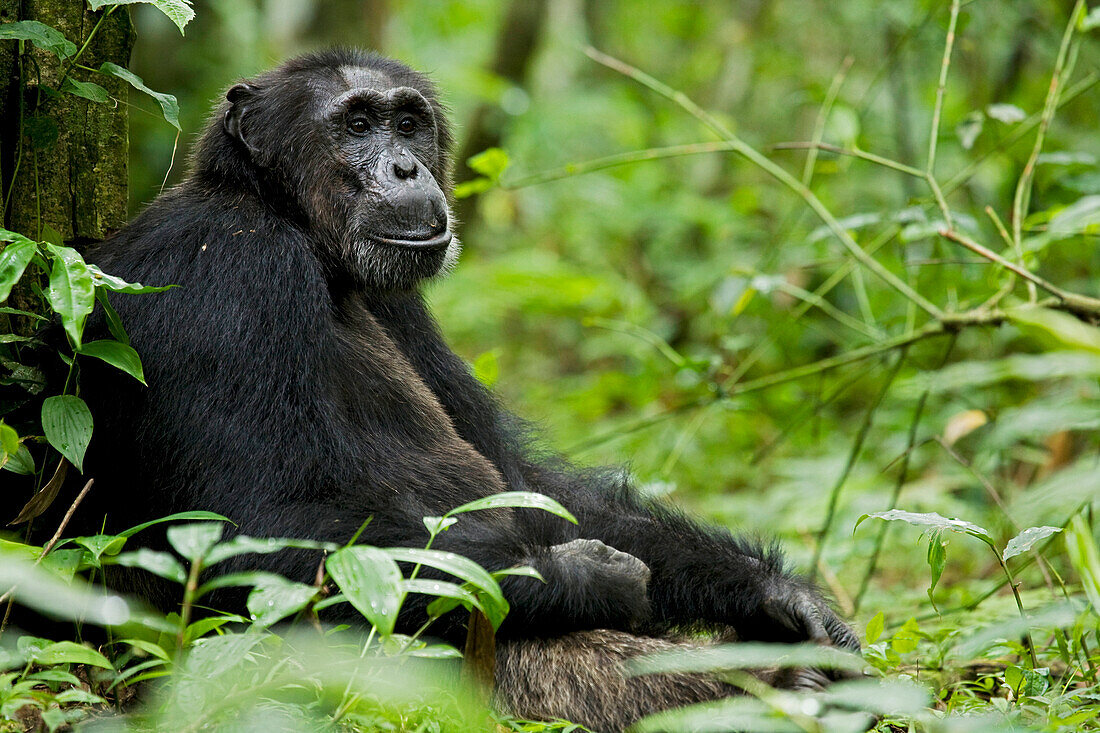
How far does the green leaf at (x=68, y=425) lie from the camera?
8.93 feet

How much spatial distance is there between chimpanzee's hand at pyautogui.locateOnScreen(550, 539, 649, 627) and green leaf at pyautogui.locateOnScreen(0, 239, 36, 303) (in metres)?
1.63

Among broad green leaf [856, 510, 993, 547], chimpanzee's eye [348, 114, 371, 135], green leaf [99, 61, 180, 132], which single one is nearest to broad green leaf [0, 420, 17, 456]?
green leaf [99, 61, 180, 132]

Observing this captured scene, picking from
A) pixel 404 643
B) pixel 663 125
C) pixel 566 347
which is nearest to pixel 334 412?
pixel 404 643

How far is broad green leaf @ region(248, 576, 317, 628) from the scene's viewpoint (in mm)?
1891

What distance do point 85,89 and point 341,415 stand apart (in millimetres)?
1225

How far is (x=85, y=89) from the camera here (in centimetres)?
304

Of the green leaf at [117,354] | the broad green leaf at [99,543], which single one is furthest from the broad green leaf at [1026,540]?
the green leaf at [117,354]

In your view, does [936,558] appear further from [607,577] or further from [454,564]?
[454,564]

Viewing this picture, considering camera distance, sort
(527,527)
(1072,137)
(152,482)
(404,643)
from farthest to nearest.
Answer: (1072,137) → (527,527) → (152,482) → (404,643)

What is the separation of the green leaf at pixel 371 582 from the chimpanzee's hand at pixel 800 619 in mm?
1847

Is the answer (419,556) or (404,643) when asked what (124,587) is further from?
(419,556)

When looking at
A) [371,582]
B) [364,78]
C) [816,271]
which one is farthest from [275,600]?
[816,271]

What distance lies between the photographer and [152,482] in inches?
121

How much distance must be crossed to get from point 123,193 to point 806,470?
474 cm
